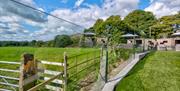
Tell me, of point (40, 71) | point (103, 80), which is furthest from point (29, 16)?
point (103, 80)

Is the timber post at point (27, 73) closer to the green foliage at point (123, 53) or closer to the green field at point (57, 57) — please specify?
the green field at point (57, 57)

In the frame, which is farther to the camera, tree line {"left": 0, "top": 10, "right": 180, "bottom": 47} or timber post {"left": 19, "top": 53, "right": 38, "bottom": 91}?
tree line {"left": 0, "top": 10, "right": 180, "bottom": 47}

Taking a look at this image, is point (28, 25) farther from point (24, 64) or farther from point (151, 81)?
point (151, 81)

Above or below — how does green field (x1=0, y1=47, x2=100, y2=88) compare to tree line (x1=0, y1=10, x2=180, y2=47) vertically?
below

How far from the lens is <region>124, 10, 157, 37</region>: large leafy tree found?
46.6 metres

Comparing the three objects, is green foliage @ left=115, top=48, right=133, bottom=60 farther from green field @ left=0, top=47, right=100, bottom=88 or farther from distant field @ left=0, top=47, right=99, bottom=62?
distant field @ left=0, top=47, right=99, bottom=62

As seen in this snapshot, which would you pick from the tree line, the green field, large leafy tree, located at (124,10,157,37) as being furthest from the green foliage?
large leafy tree, located at (124,10,157,37)

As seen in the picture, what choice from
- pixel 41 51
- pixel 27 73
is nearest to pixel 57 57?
pixel 41 51

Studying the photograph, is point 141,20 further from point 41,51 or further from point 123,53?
point 41,51

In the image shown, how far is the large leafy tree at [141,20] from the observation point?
46.6 metres

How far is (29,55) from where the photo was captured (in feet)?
17.6

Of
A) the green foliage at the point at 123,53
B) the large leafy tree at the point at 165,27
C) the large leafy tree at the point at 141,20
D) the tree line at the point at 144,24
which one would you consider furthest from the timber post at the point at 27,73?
the large leafy tree at the point at 141,20

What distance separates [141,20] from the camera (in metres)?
48.8

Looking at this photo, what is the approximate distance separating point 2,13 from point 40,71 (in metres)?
4.60
